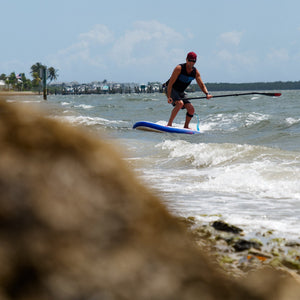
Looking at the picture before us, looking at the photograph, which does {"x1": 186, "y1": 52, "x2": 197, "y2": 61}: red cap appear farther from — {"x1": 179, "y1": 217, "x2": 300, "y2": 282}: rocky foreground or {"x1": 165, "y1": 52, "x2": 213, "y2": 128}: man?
{"x1": 179, "y1": 217, "x2": 300, "y2": 282}: rocky foreground

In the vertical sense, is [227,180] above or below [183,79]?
below

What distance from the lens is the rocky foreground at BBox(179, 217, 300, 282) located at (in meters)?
3.38

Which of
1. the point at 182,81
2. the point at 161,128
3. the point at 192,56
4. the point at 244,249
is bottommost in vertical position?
the point at 161,128

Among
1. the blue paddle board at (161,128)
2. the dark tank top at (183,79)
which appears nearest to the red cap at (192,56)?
the dark tank top at (183,79)

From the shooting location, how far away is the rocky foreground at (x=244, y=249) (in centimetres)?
338

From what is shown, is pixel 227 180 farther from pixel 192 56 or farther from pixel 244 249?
pixel 192 56

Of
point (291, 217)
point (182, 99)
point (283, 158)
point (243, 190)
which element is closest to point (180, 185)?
point (243, 190)

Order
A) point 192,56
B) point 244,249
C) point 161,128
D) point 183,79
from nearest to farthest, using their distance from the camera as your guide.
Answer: point 244,249 < point 192,56 < point 183,79 < point 161,128

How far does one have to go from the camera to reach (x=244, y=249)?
12.2 ft

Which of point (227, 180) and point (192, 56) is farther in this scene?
point (192, 56)

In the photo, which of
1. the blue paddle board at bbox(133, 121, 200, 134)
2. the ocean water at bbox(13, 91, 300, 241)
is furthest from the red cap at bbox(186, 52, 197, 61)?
the blue paddle board at bbox(133, 121, 200, 134)

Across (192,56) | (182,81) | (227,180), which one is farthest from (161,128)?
(227,180)

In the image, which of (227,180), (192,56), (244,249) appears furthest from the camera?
(192,56)

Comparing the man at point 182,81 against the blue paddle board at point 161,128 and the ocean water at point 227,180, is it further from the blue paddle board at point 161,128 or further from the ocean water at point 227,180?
the ocean water at point 227,180
